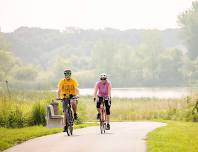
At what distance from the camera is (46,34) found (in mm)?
199875

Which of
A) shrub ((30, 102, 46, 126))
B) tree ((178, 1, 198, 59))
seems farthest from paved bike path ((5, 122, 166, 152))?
Result: tree ((178, 1, 198, 59))

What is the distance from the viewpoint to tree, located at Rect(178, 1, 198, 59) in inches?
5054

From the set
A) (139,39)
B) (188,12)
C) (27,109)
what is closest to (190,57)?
(188,12)

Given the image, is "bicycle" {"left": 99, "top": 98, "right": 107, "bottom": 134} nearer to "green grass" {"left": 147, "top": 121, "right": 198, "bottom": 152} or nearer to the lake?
"green grass" {"left": 147, "top": 121, "right": 198, "bottom": 152}

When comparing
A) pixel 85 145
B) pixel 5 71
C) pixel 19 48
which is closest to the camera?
pixel 85 145

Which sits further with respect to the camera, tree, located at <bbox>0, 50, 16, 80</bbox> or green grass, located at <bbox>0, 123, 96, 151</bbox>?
tree, located at <bbox>0, 50, 16, 80</bbox>

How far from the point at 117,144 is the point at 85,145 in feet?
2.91

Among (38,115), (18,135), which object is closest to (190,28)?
(38,115)

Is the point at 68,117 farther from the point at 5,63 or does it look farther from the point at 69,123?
the point at 5,63

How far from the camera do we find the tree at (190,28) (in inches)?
5054

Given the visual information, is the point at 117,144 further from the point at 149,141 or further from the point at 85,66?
the point at 85,66

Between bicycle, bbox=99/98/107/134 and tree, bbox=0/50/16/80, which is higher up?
tree, bbox=0/50/16/80

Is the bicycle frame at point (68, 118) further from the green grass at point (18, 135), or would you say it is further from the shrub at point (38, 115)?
the shrub at point (38, 115)

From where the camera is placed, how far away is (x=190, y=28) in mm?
128500
